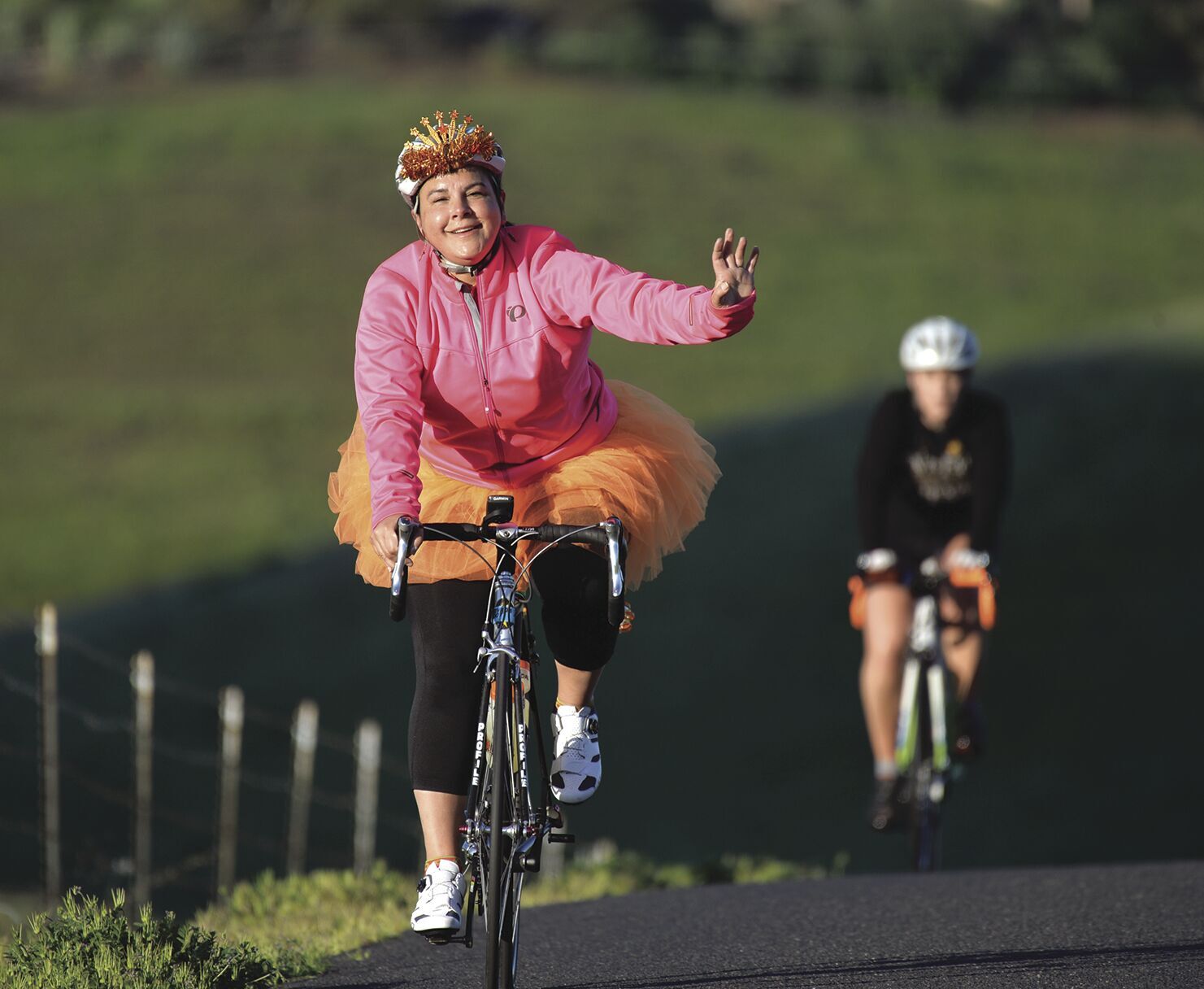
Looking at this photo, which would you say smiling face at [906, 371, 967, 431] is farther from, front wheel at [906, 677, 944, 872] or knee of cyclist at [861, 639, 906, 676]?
front wheel at [906, 677, 944, 872]

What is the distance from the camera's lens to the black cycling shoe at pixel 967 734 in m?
9.86

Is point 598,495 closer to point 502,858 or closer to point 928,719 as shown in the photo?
point 502,858

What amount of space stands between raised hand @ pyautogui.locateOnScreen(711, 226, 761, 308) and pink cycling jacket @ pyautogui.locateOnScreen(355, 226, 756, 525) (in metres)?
0.25

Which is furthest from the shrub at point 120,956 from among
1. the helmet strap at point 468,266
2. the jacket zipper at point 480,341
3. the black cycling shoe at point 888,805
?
the black cycling shoe at point 888,805

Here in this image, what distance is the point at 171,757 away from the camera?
20.5 meters

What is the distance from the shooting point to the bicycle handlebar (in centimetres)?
536

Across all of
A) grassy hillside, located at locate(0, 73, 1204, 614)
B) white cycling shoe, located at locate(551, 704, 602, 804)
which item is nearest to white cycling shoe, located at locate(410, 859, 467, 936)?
white cycling shoe, located at locate(551, 704, 602, 804)

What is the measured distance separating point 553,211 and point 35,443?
17473 mm

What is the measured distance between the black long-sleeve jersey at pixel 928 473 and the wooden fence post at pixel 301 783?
3748mm

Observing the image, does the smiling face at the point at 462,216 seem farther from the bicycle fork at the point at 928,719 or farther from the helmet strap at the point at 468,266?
the bicycle fork at the point at 928,719

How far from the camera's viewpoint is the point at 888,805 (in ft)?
31.7

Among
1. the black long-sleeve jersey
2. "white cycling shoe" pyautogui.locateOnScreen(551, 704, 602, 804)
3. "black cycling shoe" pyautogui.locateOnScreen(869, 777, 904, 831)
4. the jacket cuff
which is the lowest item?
"white cycling shoe" pyautogui.locateOnScreen(551, 704, 602, 804)

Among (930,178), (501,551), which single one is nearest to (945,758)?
(501,551)

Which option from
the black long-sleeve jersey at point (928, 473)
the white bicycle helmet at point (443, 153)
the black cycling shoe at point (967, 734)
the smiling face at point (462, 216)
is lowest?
the black cycling shoe at point (967, 734)
